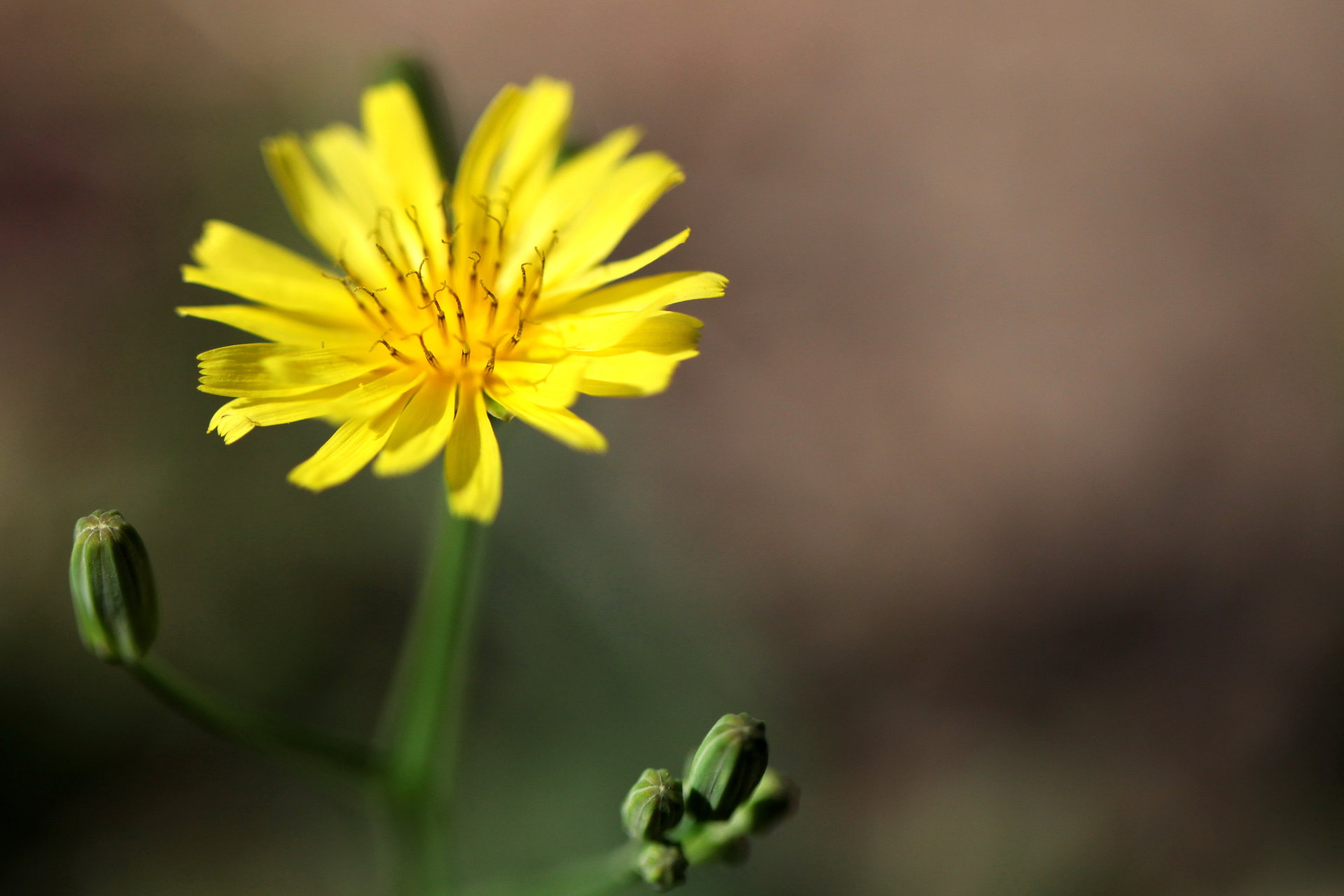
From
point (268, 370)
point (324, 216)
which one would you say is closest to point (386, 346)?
point (268, 370)

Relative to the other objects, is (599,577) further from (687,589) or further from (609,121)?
(609,121)

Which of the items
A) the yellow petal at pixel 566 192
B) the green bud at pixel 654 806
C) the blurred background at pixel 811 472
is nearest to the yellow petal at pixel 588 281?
the yellow petal at pixel 566 192

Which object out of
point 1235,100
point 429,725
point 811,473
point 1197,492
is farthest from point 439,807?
point 1235,100

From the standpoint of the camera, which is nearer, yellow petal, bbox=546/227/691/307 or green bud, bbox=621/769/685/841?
green bud, bbox=621/769/685/841

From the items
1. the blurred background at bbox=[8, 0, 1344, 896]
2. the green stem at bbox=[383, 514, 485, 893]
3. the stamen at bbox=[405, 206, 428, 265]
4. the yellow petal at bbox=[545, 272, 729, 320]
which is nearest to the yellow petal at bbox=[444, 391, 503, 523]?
the green stem at bbox=[383, 514, 485, 893]

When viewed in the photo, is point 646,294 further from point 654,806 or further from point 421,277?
point 654,806

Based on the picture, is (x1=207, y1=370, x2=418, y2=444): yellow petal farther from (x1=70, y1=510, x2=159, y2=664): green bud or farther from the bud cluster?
the bud cluster
